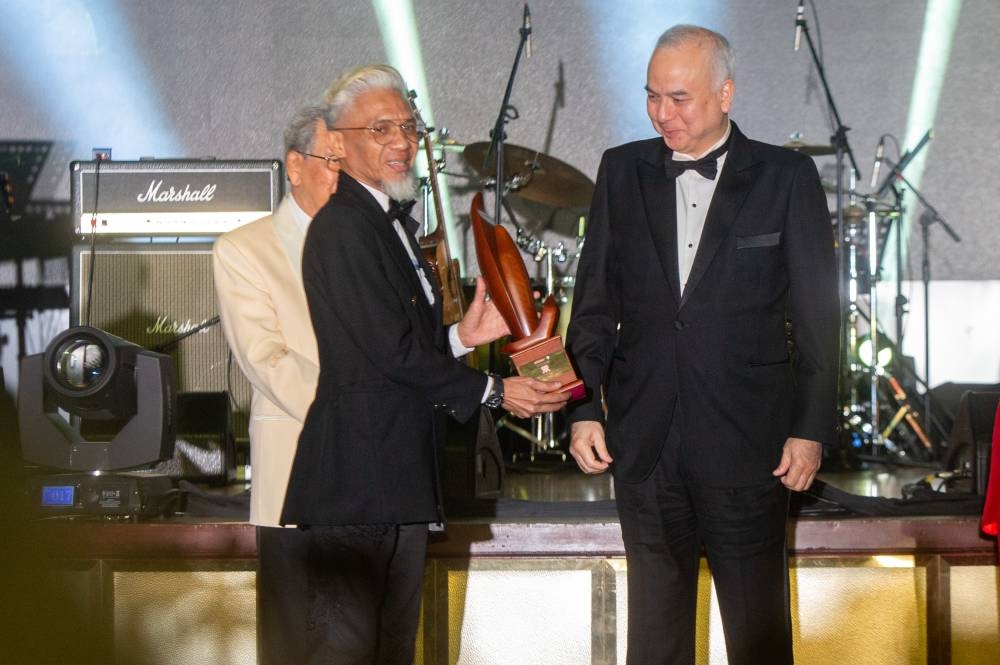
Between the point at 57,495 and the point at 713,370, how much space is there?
2.06 meters

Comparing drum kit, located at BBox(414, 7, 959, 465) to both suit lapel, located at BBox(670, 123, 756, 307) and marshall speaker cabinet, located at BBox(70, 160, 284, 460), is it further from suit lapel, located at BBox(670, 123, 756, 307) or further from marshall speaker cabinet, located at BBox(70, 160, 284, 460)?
suit lapel, located at BBox(670, 123, 756, 307)

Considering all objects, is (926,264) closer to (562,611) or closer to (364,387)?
(562,611)

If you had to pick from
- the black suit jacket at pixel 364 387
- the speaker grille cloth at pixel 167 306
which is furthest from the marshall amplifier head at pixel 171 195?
the black suit jacket at pixel 364 387

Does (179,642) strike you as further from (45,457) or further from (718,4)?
(718,4)

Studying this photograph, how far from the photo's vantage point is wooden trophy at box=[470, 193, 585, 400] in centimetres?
224

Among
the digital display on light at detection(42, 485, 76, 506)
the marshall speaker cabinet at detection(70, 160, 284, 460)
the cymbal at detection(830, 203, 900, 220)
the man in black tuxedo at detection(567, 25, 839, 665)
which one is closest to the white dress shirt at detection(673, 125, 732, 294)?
the man in black tuxedo at detection(567, 25, 839, 665)

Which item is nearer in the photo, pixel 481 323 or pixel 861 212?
pixel 481 323

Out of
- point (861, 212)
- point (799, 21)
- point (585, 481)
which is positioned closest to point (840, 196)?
point (861, 212)

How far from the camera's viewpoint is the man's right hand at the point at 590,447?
7.57 ft

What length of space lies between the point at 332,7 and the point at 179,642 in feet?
14.4

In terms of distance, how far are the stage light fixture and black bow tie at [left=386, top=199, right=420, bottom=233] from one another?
54.4 inches

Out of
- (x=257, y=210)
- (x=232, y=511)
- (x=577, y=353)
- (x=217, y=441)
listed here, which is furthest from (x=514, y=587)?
(x=257, y=210)

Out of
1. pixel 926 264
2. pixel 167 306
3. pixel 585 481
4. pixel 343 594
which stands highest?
pixel 926 264

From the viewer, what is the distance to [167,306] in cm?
444
